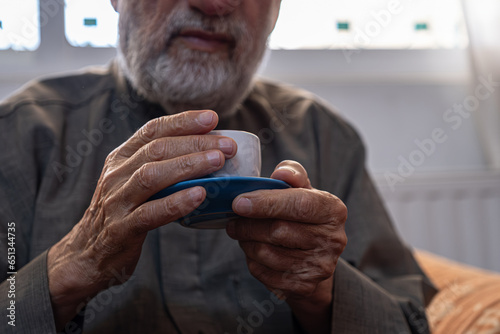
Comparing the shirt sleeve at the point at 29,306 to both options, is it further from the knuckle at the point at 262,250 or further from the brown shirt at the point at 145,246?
the knuckle at the point at 262,250

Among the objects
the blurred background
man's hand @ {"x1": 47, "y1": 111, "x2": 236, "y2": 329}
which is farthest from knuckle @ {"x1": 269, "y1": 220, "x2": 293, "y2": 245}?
the blurred background

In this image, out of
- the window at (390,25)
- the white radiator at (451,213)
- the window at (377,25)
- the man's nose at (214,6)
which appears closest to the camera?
the man's nose at (214,6)

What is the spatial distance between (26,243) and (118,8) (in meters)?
0.44

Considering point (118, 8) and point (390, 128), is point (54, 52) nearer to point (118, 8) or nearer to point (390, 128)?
point (118, 8)

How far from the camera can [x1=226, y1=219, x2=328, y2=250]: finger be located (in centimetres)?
64

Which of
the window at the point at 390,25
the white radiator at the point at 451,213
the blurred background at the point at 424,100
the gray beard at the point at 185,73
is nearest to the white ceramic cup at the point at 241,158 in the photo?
the gray beard at the point at 185,73

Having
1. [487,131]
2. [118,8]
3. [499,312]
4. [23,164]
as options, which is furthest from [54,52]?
[487,131]

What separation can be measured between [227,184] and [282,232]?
0.13 meters

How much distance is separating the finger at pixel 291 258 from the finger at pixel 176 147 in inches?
6.2

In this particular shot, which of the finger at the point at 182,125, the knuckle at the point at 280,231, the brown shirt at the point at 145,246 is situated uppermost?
the finger at the point at 182,125

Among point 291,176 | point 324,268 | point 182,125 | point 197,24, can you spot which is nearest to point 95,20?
point 197,24

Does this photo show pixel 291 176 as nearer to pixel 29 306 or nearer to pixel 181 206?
pixel 181 206

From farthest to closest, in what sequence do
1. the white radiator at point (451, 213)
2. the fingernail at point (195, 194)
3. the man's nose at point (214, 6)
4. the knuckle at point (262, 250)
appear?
the white radiator at point (451, 213) → the man's nose at point (214, 6) → the knuckle at point (262, 250) → the fingernail at point (195, 194)

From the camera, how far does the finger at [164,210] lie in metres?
0.55
